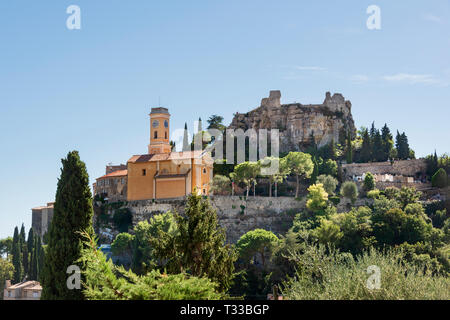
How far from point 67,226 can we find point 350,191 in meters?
33.4

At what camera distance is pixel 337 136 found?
233ft

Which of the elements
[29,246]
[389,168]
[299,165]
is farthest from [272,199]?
[29,246]

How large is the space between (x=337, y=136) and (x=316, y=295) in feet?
182

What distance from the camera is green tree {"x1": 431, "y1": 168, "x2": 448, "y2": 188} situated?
5812 cm

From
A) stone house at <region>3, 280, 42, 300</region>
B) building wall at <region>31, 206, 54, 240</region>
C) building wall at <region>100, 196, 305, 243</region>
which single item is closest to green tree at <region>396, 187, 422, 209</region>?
building wall at <region>100, 196, 305, 243</region>

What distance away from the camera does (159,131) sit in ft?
200

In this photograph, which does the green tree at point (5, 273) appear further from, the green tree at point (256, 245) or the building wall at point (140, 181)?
the green tree at point (256, 245)

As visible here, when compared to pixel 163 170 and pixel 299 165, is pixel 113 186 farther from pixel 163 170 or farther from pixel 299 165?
pixel 299 165

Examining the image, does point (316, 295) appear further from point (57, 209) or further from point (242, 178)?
point (242, 178)

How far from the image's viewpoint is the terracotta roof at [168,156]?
56594mm

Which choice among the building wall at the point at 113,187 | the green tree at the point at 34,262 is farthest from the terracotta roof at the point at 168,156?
the green tree at the point at 34,262

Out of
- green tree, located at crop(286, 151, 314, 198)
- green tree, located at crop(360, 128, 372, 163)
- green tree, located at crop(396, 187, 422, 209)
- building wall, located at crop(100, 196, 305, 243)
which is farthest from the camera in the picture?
green tree, located at crop(360, 128, 372, 163)

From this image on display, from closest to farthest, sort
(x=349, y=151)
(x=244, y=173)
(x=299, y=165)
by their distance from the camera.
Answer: (x=244, y=173)
(x=299, y=165)
(x=349, y=151)

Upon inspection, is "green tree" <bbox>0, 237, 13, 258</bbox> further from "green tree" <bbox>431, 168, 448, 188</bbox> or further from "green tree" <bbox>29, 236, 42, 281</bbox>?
"green tree" <bbox>431, 168, 448, 188</bbox>
